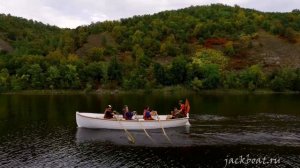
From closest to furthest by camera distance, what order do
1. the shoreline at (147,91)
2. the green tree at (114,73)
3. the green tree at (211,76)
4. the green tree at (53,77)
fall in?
the shoreline at (147,91) → the green tree at (211,76) → the green tree at (53,77) → the green tree at (114,73)

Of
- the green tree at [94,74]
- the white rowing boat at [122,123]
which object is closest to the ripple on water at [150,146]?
the white rowing boat at [122,123]

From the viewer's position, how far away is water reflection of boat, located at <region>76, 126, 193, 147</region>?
4069cm

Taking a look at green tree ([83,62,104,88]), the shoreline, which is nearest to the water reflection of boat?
the shoreline

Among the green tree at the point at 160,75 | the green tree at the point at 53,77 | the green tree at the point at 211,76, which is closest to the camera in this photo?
the green tree at the point at 211,76

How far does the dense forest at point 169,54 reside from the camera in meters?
112

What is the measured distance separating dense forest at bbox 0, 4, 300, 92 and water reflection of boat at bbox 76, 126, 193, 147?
206 ft

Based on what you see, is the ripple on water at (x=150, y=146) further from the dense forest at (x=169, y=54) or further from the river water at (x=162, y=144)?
the dense forest at (x=169, y=54)

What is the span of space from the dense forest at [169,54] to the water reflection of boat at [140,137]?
62.7 m

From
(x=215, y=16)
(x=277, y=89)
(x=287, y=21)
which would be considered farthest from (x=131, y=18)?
(x=277, y=89)

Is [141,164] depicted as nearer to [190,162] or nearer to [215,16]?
[190,162]

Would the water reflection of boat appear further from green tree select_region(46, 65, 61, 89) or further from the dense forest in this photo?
green tree select_region(46, 65, 61, 89)

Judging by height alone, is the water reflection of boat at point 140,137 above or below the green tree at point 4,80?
below

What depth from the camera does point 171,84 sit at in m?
113

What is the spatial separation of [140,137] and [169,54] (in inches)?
3991
